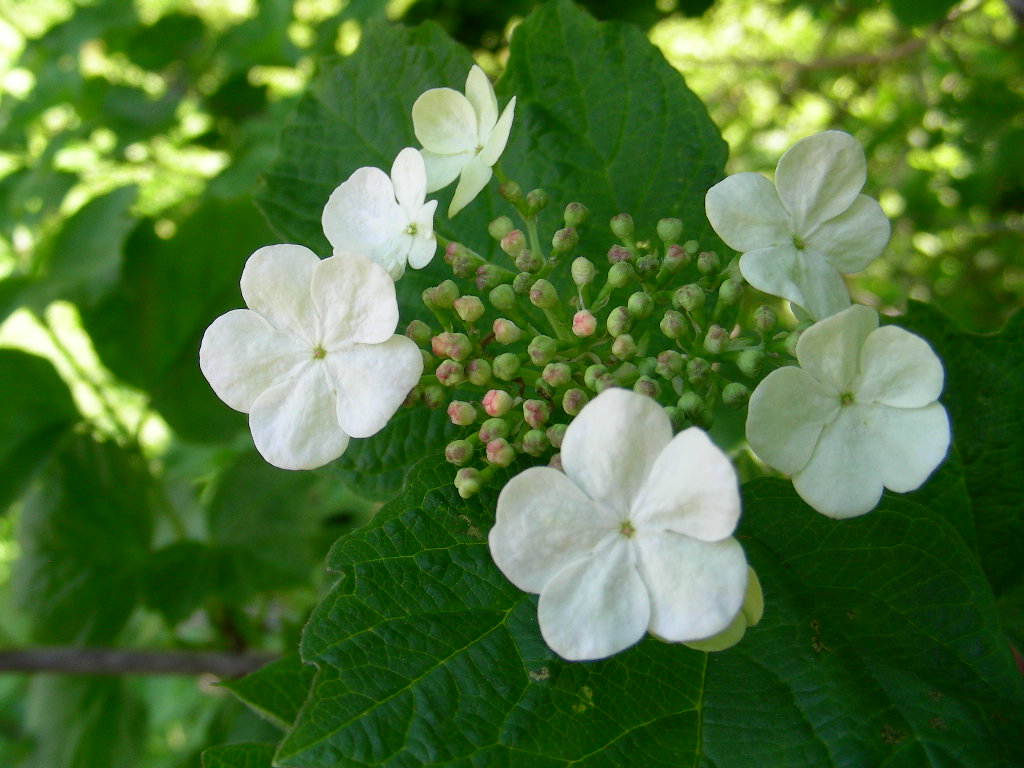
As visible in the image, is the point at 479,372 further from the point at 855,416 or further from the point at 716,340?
the point at 855,416

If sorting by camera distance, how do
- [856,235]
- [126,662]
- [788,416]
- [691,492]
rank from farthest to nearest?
[126,662] → [856,235] → [788,416] → [691,492]

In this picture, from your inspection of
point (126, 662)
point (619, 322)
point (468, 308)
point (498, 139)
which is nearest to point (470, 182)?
point (498, 139)

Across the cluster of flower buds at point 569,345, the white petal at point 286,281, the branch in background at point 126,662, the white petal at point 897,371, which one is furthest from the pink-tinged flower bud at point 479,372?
the branch in background at point 126,662

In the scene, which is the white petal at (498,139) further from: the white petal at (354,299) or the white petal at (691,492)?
the white petal at (691,492)

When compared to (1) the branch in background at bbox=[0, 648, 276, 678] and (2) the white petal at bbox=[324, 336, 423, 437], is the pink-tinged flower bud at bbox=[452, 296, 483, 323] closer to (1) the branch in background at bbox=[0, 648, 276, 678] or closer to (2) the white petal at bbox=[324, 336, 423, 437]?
(2) the white petal at bbox=[324, 336, 423, 437]

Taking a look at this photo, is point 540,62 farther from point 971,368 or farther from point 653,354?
point 971,368

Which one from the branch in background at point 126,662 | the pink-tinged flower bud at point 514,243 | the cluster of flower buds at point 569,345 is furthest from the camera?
the branch in background at point 126,662
